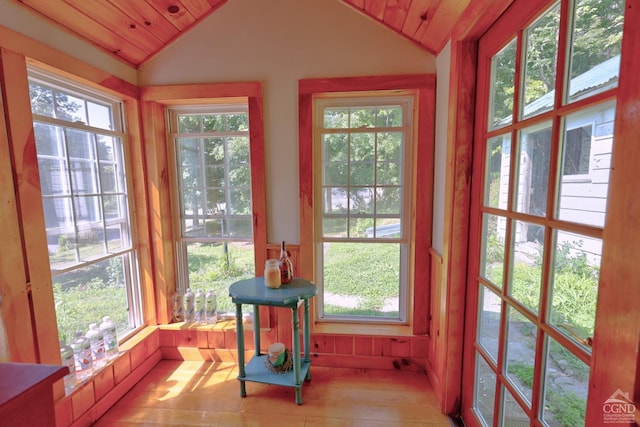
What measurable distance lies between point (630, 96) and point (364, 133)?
146 centimetres

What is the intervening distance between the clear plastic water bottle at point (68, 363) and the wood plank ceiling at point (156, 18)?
5.78 ft

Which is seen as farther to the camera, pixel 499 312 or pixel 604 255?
pixel 499 312

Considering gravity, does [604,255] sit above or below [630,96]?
below

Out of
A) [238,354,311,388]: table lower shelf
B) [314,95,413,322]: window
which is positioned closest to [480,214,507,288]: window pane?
[314,95,413,322]: window

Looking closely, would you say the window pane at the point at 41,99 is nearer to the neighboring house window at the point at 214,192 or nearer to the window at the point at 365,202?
the neighboring house window at the point at 214,192

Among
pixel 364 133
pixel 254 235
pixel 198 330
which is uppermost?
pixel 364 133

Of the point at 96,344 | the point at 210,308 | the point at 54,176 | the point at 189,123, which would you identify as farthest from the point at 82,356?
the point at 189,123

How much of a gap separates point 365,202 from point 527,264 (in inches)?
44.0

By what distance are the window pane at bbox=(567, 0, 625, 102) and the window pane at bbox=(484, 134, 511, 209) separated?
35cm

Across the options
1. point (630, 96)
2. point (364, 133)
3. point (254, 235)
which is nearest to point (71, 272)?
point (254, 235)

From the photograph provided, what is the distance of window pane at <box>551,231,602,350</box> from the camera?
768mm

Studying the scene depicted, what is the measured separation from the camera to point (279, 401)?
1746 mm

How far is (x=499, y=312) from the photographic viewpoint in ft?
4.03

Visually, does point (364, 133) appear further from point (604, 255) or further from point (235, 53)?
point (604, 255)
